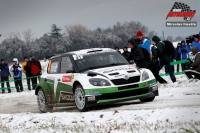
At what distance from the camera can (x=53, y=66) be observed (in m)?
13.4

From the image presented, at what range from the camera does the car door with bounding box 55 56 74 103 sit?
11977mm

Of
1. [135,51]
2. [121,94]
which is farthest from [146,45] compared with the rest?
[121,94]

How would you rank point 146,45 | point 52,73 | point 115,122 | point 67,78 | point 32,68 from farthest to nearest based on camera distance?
1. point 32,68
2. point 146,45
3. point 52,73
4. point 67,78
5. point 115,122

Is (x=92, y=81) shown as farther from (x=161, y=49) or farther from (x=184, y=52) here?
(x=184, y=52)

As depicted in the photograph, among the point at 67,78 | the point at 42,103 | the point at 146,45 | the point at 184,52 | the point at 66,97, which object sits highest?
the point at 146,45

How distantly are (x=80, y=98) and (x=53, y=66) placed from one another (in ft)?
7.44

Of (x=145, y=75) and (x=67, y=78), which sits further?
(x=67, y=78)

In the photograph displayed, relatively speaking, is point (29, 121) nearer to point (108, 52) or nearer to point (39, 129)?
point (39, 129)

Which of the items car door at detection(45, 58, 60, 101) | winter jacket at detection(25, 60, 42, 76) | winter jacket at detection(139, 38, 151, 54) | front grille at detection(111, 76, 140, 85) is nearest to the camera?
front grille at detection(111, 76, 140, 85)

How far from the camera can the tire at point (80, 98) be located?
11.2 metres

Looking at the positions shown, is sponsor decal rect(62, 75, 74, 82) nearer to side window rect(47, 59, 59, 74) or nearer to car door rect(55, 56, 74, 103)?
car door rect(55, 56, 74, 103)

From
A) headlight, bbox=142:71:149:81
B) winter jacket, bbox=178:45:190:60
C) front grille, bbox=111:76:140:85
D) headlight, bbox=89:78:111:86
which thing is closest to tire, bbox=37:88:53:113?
headlight, bbox=89:78:111:86

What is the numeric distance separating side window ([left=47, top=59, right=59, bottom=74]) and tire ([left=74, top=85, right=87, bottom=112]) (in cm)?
173

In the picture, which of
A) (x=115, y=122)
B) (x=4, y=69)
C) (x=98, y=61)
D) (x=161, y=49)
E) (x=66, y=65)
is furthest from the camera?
(x=4, y=69)
